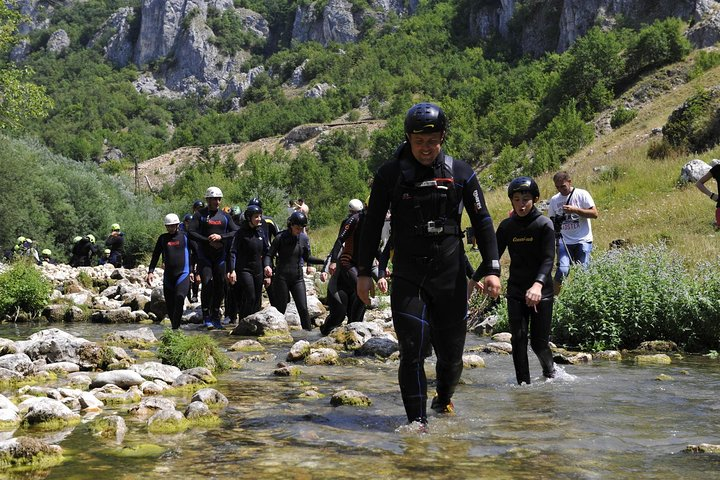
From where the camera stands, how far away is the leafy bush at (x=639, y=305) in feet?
34.1

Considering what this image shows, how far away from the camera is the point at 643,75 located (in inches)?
2175

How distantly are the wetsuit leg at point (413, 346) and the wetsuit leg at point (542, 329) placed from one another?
2.34m

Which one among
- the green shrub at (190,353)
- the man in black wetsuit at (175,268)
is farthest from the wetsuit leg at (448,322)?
the man in black wetsuit at (175,268)

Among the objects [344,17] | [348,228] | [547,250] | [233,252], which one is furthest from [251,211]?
[344,17]

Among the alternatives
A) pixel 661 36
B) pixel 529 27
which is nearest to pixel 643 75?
pixel 661 36

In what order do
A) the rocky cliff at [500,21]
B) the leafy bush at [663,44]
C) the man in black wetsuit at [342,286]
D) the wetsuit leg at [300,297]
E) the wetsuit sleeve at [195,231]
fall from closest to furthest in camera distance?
the man in black wetsuit at [342,286] → the wetsuit leg at [300,297] → the wetsuit sleeve at [195,231] → the leafy bush at [663,44] → the rocky cliff at [500,21]

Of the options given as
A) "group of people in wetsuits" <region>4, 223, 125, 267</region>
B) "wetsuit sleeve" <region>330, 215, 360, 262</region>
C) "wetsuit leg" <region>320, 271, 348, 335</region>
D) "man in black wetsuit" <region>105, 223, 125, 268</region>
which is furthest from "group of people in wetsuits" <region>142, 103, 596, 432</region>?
"group of people in wetsuits" <region>4, 223, 125, 267</region>

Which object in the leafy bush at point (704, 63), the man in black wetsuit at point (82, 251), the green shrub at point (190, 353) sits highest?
the leafy bush at point (704, 63)

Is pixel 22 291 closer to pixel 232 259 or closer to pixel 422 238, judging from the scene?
pixel 232 259

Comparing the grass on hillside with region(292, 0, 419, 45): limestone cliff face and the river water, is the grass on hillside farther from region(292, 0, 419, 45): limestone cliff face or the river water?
region(292, 0, 419, 45): limestone cliff face

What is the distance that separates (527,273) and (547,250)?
0.31 meters

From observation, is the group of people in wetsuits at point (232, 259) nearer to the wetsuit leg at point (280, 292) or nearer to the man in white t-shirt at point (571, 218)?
the wetsuit leg at point (280, 292)

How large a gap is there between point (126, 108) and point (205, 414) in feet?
573

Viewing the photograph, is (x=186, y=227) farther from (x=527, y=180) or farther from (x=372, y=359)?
(x=527, y=180)
